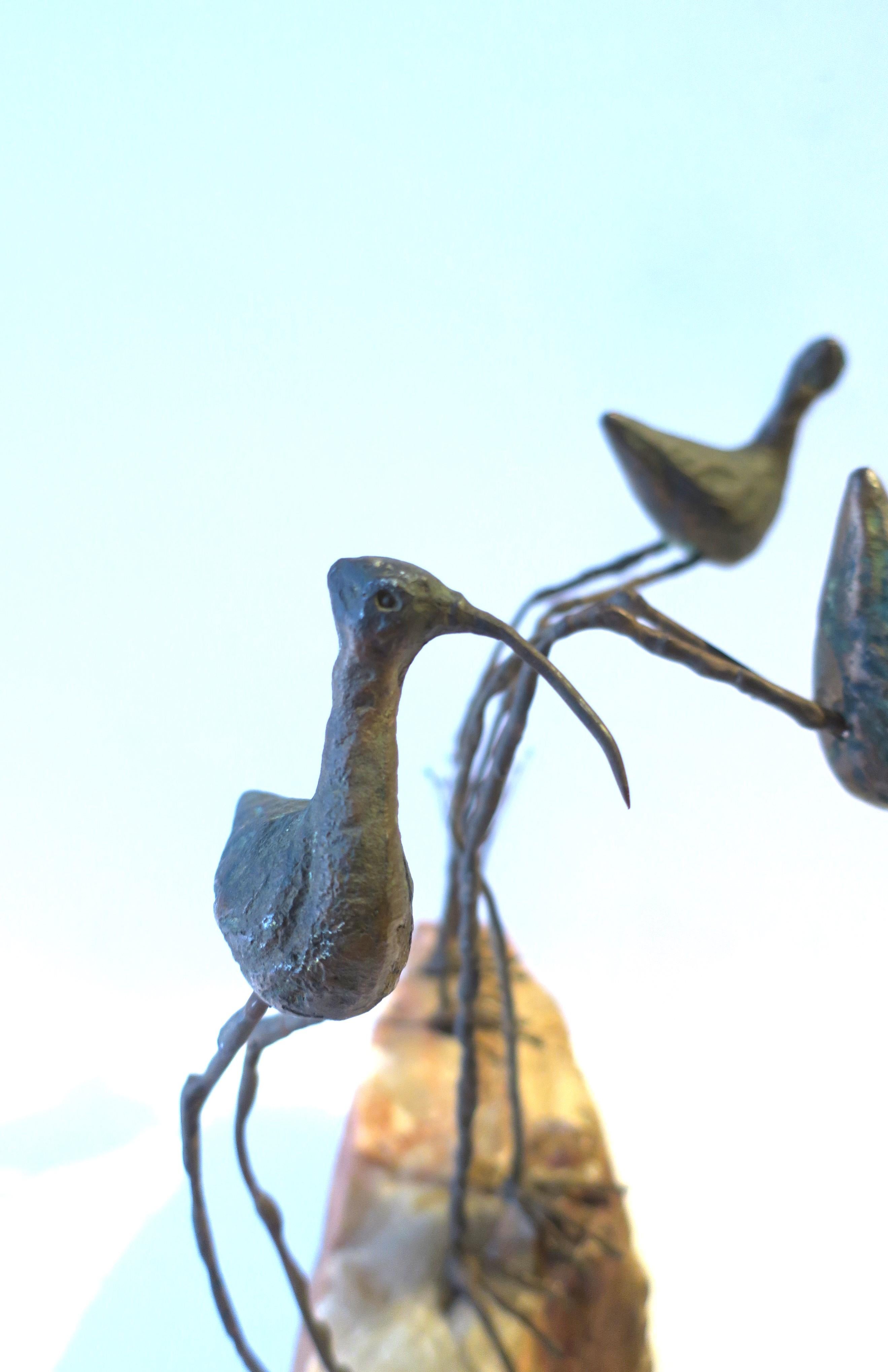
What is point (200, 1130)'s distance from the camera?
0.57 m

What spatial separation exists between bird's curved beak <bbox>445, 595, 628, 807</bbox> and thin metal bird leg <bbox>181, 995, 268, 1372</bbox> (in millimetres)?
192

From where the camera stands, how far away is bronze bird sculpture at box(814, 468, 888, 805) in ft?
2.00

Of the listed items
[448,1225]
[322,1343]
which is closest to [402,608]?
[322,1343]

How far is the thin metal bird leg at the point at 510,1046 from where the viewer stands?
0.93 m

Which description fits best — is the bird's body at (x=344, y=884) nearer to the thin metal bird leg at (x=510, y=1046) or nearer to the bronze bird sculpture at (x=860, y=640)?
the bronze bird sculpture at (x=860, y=640)

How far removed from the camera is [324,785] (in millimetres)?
410

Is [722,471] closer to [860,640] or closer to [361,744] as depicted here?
[860,640]

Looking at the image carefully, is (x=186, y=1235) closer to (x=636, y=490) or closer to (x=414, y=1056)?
(x=414, y=1056)

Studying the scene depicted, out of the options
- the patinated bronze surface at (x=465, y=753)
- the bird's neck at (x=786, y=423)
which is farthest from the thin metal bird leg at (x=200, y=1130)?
the bird's neck at (x=786, y=423)

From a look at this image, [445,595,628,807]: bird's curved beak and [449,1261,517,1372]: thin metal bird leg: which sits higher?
[445,595,628,807]: bird's curved beak

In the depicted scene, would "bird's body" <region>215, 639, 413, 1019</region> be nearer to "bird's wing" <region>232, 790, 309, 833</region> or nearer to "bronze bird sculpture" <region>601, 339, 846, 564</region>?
"bird's wing" <region>232, 790, 309, 833</region>

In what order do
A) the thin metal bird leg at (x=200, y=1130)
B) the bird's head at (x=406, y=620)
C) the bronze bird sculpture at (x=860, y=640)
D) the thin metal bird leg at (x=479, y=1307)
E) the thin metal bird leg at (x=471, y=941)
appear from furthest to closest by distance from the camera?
the thin metal bird leg at (x=479, y=1307) → the thin metal bird leg at (x=471, y=941) → the bronze bird sculpture at (x=860, y=640) → the thin metal bird leg at (x=200, y=1130) → the bird's head at (x=406, y=620)

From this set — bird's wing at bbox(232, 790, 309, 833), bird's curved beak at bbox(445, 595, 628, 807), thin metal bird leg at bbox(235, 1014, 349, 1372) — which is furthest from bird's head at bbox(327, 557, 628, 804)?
thin metal bird leg at bbox(235, 1014, 349, 1372)

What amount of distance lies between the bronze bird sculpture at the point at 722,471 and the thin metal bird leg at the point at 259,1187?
0.50 m
